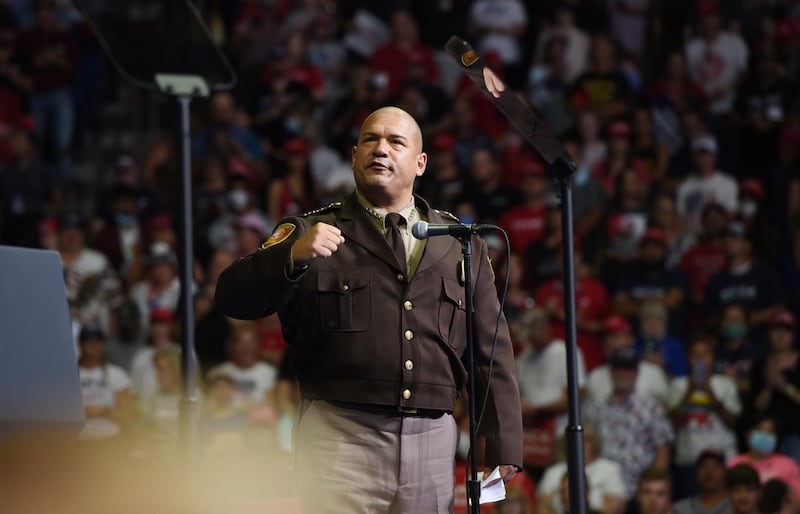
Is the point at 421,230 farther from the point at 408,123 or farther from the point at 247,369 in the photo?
the point at 247,369

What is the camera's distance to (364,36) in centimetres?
1273

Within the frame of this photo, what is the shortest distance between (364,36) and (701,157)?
3.75m

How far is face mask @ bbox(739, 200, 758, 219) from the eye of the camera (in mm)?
10008

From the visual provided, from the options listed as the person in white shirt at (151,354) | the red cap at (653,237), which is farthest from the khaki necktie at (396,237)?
the red cap at (653,237)

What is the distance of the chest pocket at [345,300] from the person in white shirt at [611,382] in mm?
4510

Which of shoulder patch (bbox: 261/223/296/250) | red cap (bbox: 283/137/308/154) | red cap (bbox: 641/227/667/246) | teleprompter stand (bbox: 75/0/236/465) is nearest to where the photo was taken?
shoulder patch (bbox: 261/223/296/250)

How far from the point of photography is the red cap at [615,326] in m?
8.77

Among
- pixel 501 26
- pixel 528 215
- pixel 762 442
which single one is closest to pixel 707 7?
pixel 501 26

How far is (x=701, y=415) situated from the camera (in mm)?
8305

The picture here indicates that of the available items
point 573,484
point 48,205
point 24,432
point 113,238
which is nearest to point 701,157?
point 113,238

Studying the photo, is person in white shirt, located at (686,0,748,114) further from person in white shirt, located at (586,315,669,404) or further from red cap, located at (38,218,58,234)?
red cap, located at (38,218,58,234)

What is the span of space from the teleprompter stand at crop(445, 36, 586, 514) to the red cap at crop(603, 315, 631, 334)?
435 centimetres

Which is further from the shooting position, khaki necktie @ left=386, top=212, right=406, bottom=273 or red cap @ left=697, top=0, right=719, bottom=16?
red cap @ left=697, top=0, right=719, bottom=16

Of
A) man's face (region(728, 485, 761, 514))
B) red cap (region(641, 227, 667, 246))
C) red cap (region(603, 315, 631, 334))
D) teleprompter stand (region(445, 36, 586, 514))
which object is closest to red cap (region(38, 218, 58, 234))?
red cap (region(603, 315, 631, 334))
